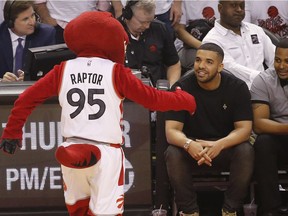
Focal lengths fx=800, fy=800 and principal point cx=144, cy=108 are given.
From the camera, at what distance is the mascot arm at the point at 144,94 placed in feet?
15.8

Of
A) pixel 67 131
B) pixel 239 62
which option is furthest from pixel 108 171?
pixel 239 62

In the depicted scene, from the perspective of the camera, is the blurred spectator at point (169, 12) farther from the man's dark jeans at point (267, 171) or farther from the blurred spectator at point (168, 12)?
the man's dark jeans at point (267, 171)

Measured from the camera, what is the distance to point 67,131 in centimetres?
483

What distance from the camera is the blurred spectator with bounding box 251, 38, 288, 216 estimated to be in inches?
239

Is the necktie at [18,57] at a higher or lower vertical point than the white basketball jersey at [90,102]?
higher

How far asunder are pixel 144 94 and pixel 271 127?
5.54ft

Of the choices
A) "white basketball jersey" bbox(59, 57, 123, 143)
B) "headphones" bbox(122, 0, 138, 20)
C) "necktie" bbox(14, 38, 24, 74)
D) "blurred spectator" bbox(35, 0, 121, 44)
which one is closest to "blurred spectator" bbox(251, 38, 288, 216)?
"headphones" bbox(122, 0, 138, 20)

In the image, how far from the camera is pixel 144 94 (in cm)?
484

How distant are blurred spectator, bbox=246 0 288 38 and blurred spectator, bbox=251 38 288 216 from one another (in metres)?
1.74

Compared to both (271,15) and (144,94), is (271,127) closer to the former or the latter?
(144,94)

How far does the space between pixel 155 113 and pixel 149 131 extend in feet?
1.31

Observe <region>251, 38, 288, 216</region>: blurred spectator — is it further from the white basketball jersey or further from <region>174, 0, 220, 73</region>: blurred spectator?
the white basketball jersey

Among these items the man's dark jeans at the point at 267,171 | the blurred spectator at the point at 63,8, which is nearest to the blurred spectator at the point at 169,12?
the blurred spectator at the point at 63,8

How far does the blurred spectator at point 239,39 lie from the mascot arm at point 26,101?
266 cm
